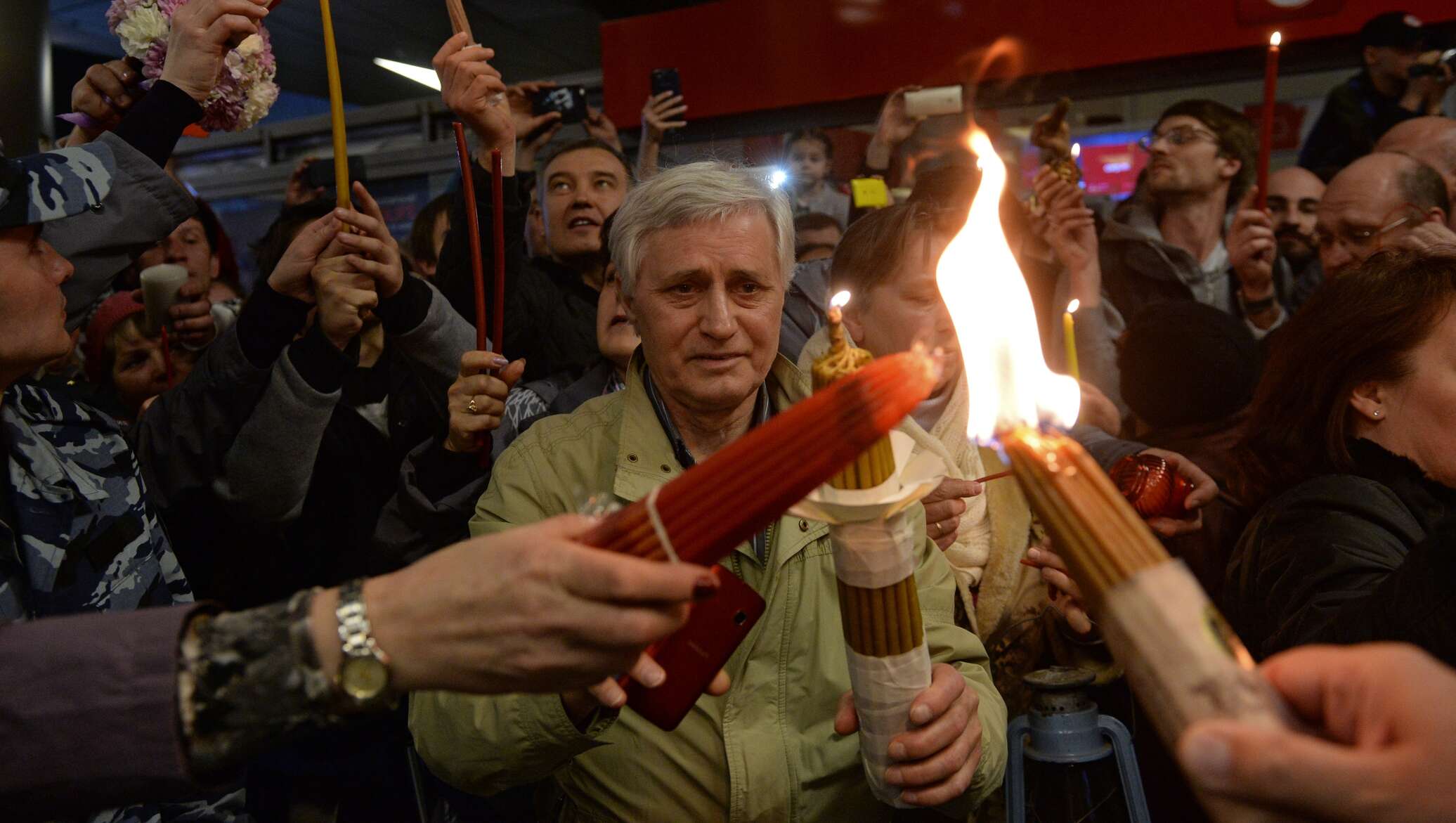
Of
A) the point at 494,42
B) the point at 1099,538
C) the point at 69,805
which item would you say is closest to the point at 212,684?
the point at 69,805

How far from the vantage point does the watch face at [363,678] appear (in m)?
0.90

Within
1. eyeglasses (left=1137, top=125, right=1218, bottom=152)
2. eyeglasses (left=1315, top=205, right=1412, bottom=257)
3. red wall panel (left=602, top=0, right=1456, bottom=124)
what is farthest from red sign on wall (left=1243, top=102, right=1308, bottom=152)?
eyeglasses (left=1315, top=205, right=1412, bottom=257)

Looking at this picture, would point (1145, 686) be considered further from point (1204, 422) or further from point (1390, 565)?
point (1204, 422)

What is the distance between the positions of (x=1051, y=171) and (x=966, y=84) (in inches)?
147

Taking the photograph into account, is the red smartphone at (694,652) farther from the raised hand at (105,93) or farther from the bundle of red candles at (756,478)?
the raised hand at (105,93)

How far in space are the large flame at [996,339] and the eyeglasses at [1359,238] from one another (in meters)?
2.62

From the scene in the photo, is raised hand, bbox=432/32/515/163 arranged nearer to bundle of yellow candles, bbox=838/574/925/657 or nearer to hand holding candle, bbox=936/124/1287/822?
bundle of yellow candles, bbox=838/574/925/657

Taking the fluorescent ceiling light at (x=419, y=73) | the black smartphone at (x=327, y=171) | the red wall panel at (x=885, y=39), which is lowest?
the black smartphone at (x=327, y=171)

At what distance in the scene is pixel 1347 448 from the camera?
200 centimetres

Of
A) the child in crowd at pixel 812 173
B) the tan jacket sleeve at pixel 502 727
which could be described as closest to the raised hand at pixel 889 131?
the child in crowd at pixel 812 173

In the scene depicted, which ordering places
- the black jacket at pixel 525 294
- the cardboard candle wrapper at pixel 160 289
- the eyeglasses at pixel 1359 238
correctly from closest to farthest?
1. the black jacket at pixel 525 294
2. the cardboard candle wrapper at pixel 160 289
3. the eyeglasses at pixel 1359 238

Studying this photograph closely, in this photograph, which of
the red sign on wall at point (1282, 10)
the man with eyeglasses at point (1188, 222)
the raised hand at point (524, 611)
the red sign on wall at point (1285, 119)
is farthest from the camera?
the red sign on wall at point (1285, 119)

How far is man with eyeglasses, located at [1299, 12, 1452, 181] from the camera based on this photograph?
462 centimetres

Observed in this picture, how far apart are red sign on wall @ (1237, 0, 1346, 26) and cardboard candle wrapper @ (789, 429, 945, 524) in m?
6.07
